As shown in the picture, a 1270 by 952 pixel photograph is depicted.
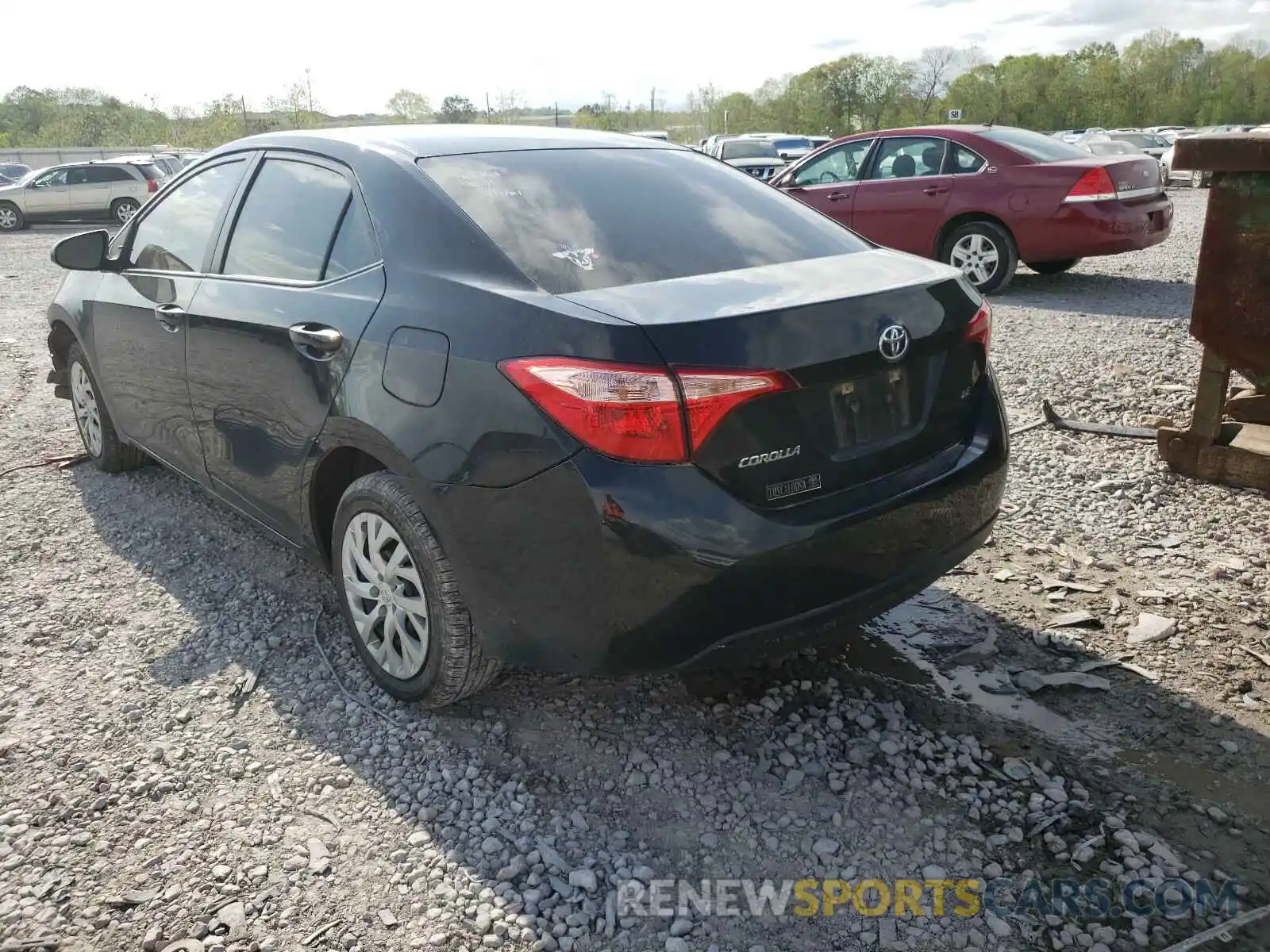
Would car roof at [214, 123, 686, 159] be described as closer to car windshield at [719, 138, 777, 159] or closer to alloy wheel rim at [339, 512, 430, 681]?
alloy wheel rim at [339, 512, 430, 681]

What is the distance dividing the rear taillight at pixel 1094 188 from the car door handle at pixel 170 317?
25.9ft

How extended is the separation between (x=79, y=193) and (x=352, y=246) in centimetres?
2462

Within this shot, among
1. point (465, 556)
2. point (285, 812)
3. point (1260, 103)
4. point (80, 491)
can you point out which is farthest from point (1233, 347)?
point (1260, 103)

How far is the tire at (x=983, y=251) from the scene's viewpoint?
31.5 feet

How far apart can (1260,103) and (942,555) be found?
3451 inches

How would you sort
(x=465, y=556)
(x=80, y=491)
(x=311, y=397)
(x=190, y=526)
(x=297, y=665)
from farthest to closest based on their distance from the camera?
(x=80, y=491) → (x=190, y=526) → (x=297, y=665) → (x=311, y=397) → (x=465, y=556)

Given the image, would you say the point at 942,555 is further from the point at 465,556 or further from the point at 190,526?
the point at 190,526

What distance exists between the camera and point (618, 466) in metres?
2.32

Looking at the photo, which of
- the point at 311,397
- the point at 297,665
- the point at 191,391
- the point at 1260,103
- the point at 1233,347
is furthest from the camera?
the point at 1260,103

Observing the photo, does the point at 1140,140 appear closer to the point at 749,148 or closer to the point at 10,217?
the point at 749,148

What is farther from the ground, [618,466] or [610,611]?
[618,466]

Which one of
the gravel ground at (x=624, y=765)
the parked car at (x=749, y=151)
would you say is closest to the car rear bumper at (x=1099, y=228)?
the gravel ground at (x=624, y=765)

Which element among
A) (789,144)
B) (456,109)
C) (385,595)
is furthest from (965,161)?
(456,109)

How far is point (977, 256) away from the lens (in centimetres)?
979
